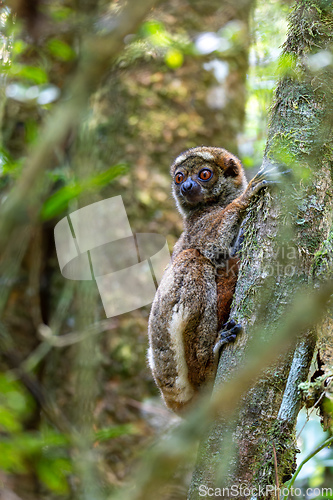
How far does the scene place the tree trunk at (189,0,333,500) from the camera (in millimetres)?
2816

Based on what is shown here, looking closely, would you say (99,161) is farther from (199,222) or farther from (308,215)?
(308,215)

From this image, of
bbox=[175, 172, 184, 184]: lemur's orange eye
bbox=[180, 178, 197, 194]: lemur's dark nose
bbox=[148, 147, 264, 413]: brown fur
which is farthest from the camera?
bbox=[175, 172, 184, 184]: lemur's orange eye

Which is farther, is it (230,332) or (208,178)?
(208,178)

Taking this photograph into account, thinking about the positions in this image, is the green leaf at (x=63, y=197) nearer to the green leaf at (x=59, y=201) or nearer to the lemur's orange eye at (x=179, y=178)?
the green leaf at (x=59, y=201)

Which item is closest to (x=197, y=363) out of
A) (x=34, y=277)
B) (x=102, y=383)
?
(x=34, y=277)

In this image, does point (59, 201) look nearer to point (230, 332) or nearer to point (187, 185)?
point (230, 332)

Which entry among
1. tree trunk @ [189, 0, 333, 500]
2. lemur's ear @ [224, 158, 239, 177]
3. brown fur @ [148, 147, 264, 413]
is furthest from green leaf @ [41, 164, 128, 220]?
lemur's ear @ [224, 158, 239, 177]

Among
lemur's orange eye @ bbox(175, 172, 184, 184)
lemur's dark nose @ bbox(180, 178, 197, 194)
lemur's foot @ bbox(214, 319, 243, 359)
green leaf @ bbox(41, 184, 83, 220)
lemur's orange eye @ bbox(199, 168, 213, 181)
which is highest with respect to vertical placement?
lemur's orange eye @ bbox(175, 172, 184, 184)

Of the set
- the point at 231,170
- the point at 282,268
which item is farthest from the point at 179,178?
the point at 282,268

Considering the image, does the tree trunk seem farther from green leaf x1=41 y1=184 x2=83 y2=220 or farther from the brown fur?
green leaf x1=41 y1=184 x2=83 y2=220

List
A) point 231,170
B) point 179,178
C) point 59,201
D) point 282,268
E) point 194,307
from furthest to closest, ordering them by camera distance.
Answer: point 179,178 → point 231,170 → point 194,307 → point 282,268 → point 59,201

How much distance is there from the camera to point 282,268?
297 centimetres

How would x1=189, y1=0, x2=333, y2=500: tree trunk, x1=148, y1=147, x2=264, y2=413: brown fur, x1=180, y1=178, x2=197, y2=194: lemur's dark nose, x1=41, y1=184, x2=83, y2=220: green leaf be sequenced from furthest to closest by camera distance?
x1=180, y1=178, x2=197, y2=194: lemur's dark nose
x1=148, y1=147, x2=264, y2=413: brown fur
x1=189, y1=0, x2=333, y2=500: tree trunk
x1=41, y1=184, x2=83, y2=220: green leaf

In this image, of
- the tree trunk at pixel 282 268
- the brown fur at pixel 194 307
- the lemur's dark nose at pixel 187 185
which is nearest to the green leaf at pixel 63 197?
the tree trunk at pixel 282 268
